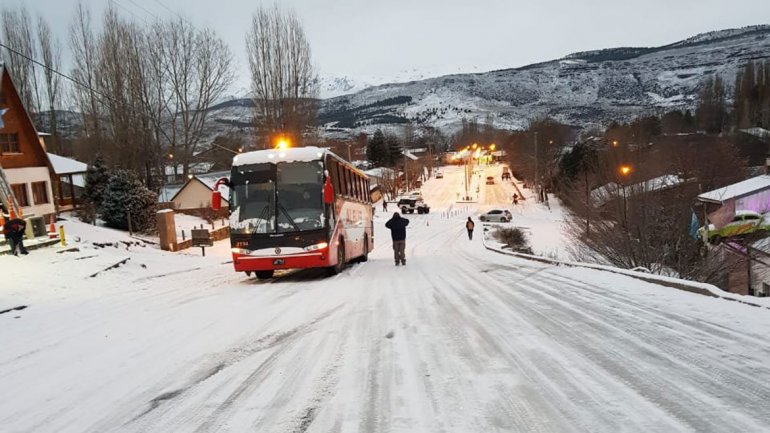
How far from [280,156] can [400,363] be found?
394 inches

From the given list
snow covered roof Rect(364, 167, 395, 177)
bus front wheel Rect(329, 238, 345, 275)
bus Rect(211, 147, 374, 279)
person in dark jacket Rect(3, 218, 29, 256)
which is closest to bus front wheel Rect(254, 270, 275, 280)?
bus Rect(211, 147, 374, 279)

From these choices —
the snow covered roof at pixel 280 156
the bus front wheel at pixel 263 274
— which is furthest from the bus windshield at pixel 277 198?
the bus front wheel at pixel 263 274

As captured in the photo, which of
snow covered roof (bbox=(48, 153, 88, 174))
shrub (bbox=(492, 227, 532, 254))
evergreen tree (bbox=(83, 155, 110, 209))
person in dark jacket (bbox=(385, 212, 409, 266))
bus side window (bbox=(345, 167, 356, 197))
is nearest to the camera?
bus side window (bbox=(345, 167, 356, 197))

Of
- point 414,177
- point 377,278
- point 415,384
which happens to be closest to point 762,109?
point 414,177

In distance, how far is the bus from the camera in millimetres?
13391

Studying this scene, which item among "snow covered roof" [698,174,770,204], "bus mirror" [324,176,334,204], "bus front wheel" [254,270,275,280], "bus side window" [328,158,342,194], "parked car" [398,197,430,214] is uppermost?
"bus side window" [328,158,342,194]

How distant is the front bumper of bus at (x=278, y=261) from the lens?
13.4 m

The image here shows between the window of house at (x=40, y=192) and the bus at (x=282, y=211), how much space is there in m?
25.2

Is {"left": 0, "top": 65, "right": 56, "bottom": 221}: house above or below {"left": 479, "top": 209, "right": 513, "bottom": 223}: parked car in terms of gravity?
above

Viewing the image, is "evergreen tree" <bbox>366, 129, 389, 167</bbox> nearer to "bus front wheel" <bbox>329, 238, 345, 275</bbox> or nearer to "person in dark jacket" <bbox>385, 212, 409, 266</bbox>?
"person in dark jacket" <bbox>385, 212, 409, 266</bbox>

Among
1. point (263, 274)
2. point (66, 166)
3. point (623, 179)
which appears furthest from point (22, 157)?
point (623, 179)

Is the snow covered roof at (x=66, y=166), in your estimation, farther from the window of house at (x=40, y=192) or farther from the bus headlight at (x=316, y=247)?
the bus headlight at (x=316, y=247)

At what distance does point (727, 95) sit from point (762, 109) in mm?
41283

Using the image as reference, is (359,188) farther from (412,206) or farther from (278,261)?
(412,206)
